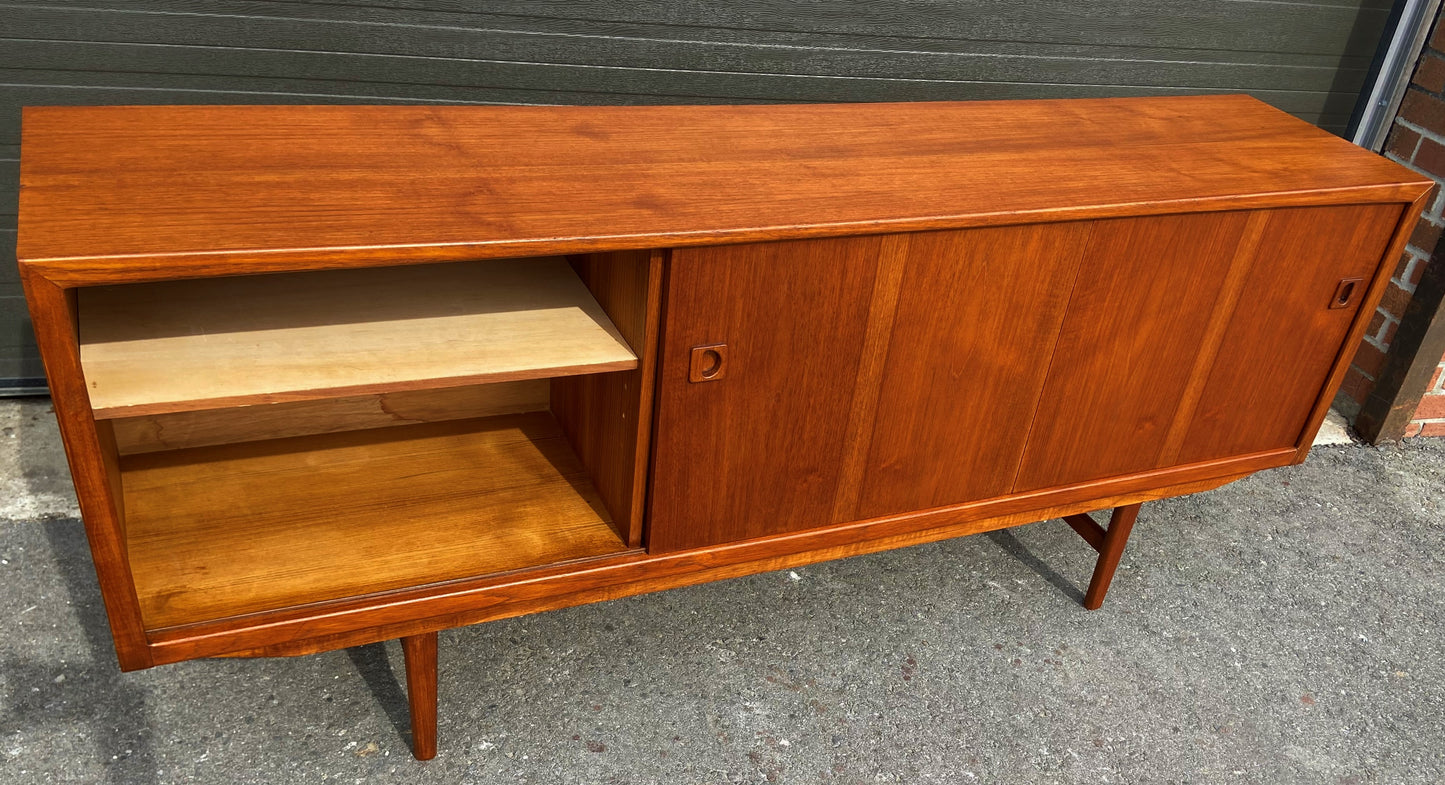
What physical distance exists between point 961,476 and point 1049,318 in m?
0.32

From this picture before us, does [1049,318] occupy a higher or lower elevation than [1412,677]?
higher

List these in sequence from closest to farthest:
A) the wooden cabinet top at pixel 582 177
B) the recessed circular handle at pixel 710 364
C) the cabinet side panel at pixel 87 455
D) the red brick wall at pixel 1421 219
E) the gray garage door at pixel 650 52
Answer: the cabinet side panel at pixel 87 455 → the wooden cabinet top at pixel 582 177 → the recessed circular handle at pixel 710 364 → the gray garage door at pixel 650 52 → the red brick wall at pixel 1421 219

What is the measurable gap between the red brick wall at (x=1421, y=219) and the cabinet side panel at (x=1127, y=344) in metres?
1.32

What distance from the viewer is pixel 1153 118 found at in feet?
7.14

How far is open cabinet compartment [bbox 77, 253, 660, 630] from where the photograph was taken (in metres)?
1.51

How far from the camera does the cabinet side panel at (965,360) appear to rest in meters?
1.70

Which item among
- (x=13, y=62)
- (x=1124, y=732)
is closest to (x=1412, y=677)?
(x=1124, y=732)

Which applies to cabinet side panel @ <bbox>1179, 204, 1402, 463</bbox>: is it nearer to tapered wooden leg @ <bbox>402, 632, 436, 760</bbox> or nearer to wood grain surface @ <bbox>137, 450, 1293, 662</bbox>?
wood grain surface @ <bbox>137, 450, 1293, 662</bbox>

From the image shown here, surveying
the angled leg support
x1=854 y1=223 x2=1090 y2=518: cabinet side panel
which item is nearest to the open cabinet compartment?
x1=854 y1=223 x2=1090 y2=518: cabinet side panel

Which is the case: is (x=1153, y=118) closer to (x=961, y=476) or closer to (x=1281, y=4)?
(x=961, y=476)

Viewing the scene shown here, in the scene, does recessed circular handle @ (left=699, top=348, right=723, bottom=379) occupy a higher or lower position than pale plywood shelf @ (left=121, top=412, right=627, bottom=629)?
higher

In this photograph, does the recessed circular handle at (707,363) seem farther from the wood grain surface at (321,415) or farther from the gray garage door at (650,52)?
the gray garage door at (650,52)

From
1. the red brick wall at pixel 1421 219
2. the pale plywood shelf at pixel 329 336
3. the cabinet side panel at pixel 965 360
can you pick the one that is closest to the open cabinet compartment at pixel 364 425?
the pale plywood shelf at pixel 329 336

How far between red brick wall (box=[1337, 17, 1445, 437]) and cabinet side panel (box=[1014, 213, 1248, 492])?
4.33ft
